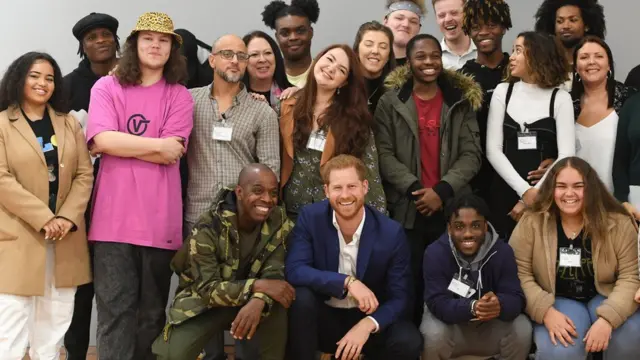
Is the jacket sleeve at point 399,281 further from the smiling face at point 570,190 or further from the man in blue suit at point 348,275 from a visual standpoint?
the smiling face at point 570,190

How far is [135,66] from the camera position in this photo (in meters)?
3.55

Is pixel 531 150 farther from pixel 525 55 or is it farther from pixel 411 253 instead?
pixel 411 253

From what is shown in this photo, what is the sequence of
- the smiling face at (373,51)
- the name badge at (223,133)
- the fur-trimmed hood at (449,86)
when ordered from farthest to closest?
the smiling face at (373,51)
the fur-trimmed hood at (449,86)
the name badge at (223,133)

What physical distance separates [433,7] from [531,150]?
5.39ft

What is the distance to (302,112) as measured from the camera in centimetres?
377

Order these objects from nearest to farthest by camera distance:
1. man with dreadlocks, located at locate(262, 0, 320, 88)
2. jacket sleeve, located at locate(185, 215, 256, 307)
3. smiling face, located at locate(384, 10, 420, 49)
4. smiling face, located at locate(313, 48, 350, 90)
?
jacket sleeve, located at locate(185, 215, 256, 307) → smiling face, located at locate(313, 48, 350, 90) → man with dreadlocks, located at locate(262, 0, 320, 88) → smiling face, located at locate(384, 10, 420, 49)

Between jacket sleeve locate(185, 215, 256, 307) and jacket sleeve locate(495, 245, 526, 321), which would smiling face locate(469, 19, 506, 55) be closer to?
jacket sleeve locate(495, 245, 526, 321)

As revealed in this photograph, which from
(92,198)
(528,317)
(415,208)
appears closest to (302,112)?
(415,208)

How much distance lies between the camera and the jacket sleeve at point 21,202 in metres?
3.32

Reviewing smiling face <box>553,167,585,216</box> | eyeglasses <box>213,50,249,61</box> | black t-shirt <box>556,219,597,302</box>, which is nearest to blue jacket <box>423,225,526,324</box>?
black t-shirt <box>556,219,597,302</box>

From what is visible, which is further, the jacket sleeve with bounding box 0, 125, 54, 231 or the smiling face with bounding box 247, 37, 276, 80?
the smiling face with bounding box 247, 37, 276, 80

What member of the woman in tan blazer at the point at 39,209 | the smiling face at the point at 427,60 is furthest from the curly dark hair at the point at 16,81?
the smiling face at the point at 427,60

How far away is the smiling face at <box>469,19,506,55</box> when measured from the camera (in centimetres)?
417

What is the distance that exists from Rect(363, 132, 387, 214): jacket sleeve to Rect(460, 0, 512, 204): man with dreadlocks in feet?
2.14
